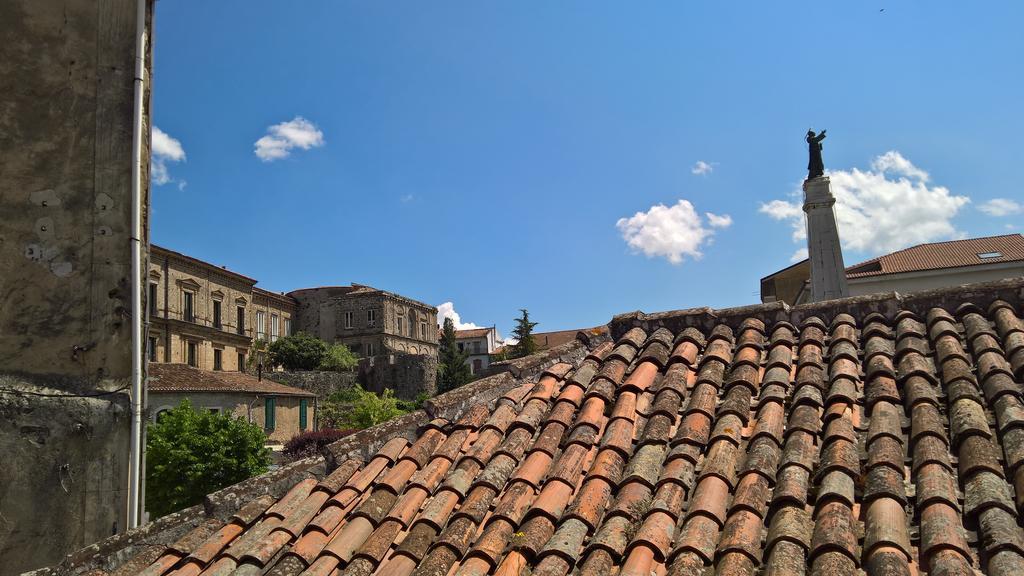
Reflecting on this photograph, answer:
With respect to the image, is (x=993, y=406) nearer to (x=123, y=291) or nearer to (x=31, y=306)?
(x=123, y=291)

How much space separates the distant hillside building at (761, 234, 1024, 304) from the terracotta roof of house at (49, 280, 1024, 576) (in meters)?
18.1

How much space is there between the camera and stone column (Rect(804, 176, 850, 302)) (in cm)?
1121

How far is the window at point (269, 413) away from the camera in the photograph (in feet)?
116

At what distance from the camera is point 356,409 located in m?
39.6

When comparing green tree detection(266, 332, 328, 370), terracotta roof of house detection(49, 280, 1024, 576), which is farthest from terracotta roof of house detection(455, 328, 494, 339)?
terracotta roof of house detection(49, 280, 1024, 576)

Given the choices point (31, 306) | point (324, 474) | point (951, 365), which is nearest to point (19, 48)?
point (31, 306)

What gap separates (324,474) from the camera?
446 cm

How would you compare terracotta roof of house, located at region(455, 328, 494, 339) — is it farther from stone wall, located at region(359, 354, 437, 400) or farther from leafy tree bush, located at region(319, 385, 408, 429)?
leafy tree bush, located at region(319, 385, 408, 429)

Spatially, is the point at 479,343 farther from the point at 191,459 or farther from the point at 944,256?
the point at 191,459

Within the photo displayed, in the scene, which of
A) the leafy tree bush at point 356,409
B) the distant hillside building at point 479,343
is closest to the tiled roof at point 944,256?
the leafy tree bush at point 356,409

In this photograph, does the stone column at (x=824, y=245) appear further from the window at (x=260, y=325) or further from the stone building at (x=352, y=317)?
the stone building at (x=352, y=317)

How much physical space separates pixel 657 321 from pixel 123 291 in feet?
13.8

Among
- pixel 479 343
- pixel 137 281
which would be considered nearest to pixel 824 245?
pixel 137 281

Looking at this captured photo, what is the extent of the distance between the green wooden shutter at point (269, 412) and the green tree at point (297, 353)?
15.8 metres
